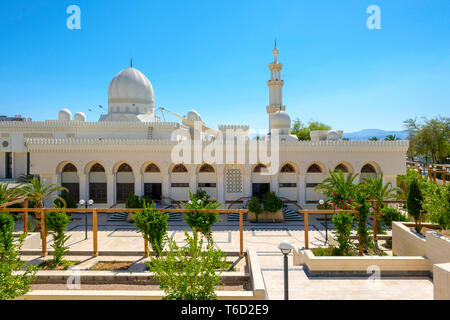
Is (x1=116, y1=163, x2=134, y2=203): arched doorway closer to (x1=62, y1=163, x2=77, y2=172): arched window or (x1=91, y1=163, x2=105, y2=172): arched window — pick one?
(x1=91, y1=163, x2=105, y2=172): arched window

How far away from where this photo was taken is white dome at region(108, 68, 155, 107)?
24719 mm

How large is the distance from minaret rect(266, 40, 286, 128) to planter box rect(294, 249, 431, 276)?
2223cm

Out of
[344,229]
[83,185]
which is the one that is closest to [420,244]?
[344,229]

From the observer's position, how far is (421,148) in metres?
33.1

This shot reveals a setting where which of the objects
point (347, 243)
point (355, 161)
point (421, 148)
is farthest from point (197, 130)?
point (421, 148)

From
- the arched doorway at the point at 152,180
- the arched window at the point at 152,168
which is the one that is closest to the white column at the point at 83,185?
the arched doorway at the point at 152,180

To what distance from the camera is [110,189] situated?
19.0 metres

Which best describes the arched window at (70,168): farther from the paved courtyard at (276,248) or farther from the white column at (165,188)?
the white column at (165,188)

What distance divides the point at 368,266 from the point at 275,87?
2352cm

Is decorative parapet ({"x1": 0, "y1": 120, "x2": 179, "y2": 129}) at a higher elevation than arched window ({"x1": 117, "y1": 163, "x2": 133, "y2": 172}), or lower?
higher

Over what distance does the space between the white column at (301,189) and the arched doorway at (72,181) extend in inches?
555

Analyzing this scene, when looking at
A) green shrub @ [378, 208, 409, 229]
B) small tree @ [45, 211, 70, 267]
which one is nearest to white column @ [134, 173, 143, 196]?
small tree @ [45, 211, 70, 267]

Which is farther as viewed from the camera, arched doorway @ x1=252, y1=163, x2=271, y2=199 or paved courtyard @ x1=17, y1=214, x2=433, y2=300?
arched doorway @ x1=252, y1=163, x2=271, y2=199
